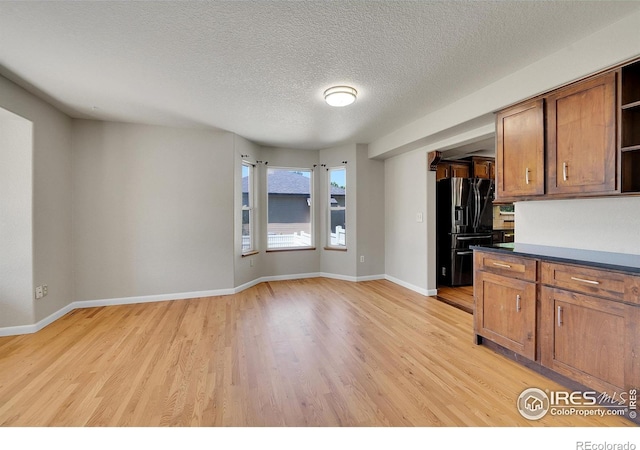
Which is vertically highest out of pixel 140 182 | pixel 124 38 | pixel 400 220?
pixel 124 38

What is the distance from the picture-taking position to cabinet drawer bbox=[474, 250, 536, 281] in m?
2.19

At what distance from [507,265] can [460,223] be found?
2.68m

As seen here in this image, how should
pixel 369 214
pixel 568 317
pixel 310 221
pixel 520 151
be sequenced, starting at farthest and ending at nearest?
pixel 310 221 → pixel 369 214 → pixel 520 151 → pixel 568 317

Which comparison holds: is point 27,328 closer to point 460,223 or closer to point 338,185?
point 338,185

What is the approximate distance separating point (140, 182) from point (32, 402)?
2839 mm

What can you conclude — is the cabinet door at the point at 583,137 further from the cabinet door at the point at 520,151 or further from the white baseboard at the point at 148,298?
the white baseboard at the point at 148,298

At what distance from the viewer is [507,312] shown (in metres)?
2.38

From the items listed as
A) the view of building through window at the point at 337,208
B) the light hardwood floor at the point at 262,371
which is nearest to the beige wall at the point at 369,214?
the view of building through window at the point at 337,208

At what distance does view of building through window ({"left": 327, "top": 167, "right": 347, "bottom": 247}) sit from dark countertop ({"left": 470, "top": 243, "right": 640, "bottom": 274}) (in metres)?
3.04

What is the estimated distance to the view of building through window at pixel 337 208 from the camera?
17.7ft

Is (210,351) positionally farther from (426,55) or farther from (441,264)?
(441,264)

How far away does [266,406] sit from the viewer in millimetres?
1812

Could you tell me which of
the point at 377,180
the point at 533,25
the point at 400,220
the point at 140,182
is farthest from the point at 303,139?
the point at 533,25

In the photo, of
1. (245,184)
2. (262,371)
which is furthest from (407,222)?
(262,371)
